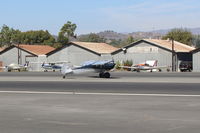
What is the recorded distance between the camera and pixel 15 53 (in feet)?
294

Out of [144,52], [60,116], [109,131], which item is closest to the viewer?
[109,131]

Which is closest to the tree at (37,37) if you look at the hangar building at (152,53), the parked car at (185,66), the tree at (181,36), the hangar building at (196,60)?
the tree at (181,36)

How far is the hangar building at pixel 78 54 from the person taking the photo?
3292 inches

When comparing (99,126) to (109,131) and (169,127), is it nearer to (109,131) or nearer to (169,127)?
(109,131)

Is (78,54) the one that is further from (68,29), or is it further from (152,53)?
(68,29)

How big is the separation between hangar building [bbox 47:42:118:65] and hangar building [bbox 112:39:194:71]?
330 cm

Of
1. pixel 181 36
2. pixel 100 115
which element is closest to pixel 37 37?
pixel 181 36

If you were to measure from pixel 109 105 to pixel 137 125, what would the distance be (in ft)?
19.2

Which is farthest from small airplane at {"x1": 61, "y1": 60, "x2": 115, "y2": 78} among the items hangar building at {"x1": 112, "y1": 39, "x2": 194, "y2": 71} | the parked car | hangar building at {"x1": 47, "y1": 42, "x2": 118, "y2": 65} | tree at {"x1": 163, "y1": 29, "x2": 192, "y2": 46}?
tree at {"x1": 163, "y1": 29, "x2": 192, "y2": 46}

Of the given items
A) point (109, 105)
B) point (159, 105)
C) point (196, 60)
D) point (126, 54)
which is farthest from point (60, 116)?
point (126, 54)

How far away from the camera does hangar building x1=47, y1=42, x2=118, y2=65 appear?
274ft

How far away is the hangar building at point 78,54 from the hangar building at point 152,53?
3.30 m

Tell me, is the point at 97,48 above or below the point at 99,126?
above

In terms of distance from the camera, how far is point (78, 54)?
278ft
